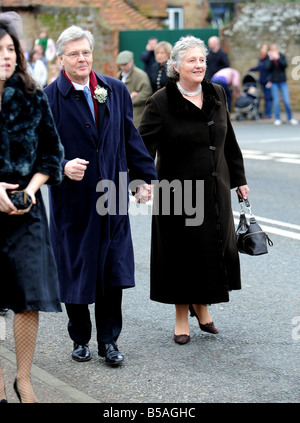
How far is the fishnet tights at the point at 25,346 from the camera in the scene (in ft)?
15.8

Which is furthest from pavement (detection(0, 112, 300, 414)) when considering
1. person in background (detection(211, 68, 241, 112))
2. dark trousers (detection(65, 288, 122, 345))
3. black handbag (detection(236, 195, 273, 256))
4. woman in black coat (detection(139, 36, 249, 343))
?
person in background (detection(211, 68, 241, 112))

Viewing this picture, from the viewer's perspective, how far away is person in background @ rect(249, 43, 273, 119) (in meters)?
25.4

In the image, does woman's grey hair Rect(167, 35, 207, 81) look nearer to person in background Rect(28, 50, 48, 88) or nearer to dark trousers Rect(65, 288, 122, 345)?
dark trousers Rect(65, 288, 122, 345)

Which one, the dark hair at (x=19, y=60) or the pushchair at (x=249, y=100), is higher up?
the dark hair at (x=19, y=60)

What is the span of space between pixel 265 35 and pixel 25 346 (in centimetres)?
2471

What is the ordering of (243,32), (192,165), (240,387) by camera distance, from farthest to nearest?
(243,32) < (192,165) < (240,387)

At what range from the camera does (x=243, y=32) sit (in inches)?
1136

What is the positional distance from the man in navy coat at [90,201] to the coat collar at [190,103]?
1.66ft

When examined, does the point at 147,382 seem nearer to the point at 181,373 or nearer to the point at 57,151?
the point at 181,373

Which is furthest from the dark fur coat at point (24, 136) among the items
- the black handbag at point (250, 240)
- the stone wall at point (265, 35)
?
the stone wall at point (265, 35)

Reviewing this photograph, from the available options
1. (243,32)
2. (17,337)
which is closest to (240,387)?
(17,337)

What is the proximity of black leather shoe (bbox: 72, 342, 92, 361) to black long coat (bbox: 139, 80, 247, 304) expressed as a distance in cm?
70

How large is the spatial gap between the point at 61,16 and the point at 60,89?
22111mm

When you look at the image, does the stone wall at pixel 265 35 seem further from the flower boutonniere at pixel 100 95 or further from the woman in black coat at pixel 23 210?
the woman in black coat at pixel 23 210
